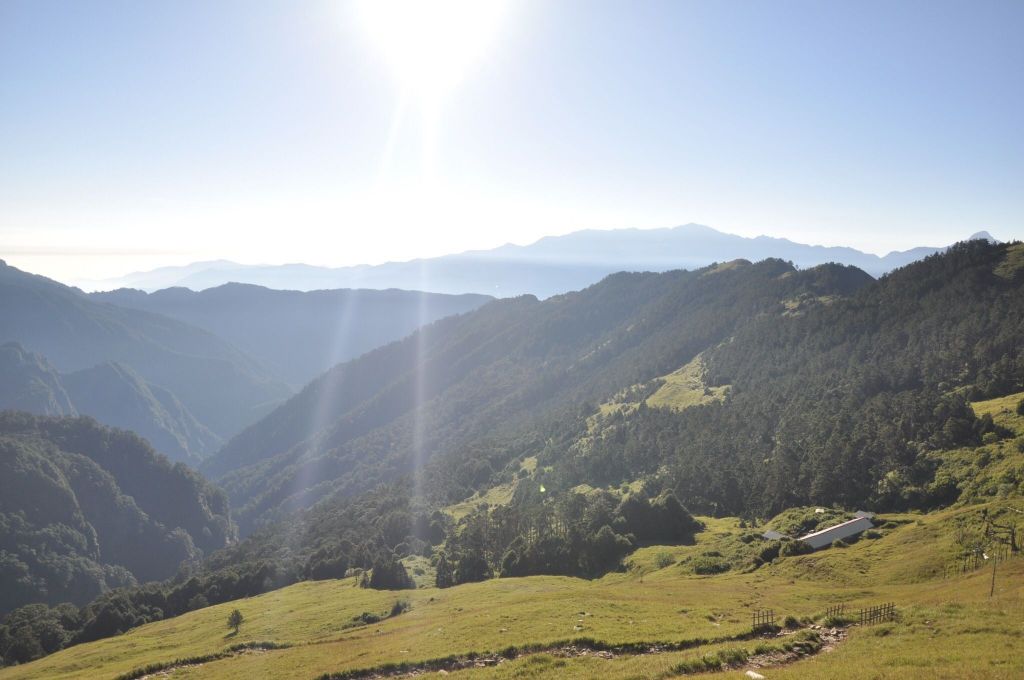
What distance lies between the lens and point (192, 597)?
416 feet

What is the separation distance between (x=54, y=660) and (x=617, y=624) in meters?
88.4

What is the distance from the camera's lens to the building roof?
74.2 m

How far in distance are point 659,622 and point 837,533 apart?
45.6 m

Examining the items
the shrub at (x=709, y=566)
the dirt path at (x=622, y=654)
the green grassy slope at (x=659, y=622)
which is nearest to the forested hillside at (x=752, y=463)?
the shrub at (x=709, y=566)

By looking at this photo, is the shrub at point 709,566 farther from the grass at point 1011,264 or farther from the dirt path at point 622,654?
the grass at point 1011,264

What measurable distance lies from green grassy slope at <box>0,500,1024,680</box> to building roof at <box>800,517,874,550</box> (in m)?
3.37

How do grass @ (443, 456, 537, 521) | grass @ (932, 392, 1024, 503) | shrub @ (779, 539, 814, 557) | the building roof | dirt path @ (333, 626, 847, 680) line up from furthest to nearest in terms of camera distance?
grass @ (443, 456, 537, 521)
the building roof
grass @ (932, 392, 1024, 503)
shrub @ (779, 539, 814, 557)
dirt path @ (333, 626, 847, 680)

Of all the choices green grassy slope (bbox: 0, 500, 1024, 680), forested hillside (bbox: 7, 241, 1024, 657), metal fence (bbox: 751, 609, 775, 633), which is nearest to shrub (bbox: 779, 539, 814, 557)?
forested hillside (bbox: 7, 241, 1024, 657)

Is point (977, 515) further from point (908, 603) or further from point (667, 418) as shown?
point (667, 418)

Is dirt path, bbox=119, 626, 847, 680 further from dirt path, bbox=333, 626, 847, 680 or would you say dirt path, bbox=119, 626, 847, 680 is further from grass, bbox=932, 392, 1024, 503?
grass, bbox=932, 392, 1024, 503

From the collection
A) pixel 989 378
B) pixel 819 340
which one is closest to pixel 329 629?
pixel 989 378

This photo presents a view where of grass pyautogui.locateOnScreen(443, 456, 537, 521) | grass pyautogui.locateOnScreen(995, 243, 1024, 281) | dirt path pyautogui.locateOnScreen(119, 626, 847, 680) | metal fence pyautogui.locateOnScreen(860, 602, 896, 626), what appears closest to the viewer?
dirt path pyautogui.locateOnScreen(119, 626, 847, 680)

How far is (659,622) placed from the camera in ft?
141

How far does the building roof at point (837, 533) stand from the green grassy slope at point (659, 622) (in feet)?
11.0
